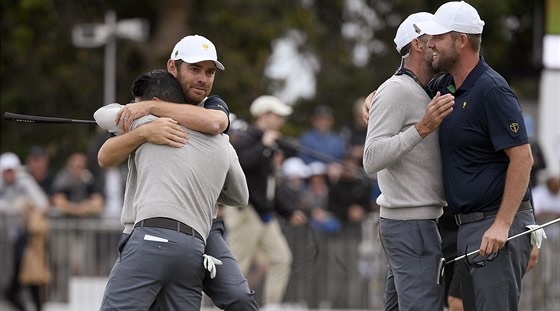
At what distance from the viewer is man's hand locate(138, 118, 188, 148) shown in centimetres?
759

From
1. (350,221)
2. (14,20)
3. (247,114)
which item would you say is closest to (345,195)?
(350,221)

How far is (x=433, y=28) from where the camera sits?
783 centimetres

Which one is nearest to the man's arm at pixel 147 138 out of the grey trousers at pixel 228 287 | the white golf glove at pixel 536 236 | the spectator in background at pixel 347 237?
the grey trousers at pixel 228 287

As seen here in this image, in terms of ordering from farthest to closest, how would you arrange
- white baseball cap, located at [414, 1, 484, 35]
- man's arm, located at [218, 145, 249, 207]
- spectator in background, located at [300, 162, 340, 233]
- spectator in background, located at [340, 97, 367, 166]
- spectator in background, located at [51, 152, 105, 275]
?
spectator in background, located at [340, 97, 367, 166] < spectator in background, located at [300, 162, 340, 233] < spectator in background, located at [51, 152, 105, 275] < man's arm, located at [218, 145, 249, 207] < white baseball cap, located at [414, 1, 484, 35]

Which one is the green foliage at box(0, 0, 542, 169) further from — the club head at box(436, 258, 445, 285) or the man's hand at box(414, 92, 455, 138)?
the man's hand at box(414, 92, 455, 138)

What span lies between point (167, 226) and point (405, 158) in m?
1.51

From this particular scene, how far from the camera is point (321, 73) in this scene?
107 ft

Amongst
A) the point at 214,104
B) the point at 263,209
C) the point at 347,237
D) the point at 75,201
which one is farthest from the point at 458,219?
the point at 75,201

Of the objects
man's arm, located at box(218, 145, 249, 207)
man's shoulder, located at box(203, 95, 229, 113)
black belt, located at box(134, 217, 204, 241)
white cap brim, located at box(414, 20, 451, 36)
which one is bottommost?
black belt, located at box(134, 217, 204, 241)

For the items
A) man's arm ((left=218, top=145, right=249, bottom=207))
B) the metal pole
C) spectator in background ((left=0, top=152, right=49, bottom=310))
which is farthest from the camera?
the metal pole

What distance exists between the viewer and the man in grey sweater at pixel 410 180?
25.8 ft

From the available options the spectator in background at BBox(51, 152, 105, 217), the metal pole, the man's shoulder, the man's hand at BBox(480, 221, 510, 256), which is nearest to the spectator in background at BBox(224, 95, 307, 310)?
the spectator in background at BBox(51, 152, 105, 217)

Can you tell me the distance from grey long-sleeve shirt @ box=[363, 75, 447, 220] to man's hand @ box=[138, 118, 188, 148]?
3.82 ft

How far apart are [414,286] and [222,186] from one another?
4.26 feet
